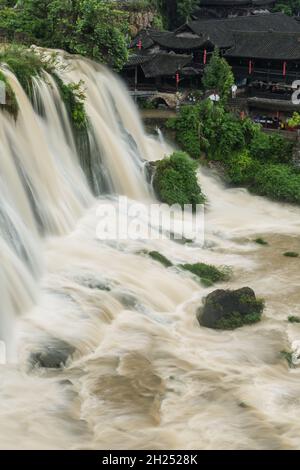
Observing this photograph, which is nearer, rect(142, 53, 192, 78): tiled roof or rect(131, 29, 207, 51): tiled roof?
rect(142, 53, 192, 78): tiled roof

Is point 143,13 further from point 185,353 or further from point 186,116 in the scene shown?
point 185,353

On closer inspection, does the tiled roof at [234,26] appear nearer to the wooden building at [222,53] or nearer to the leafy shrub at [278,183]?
the wooden building at [222,53]

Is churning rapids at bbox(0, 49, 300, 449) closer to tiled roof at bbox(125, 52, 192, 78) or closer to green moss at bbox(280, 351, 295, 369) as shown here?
green moss at bbox(280, 351, 295, 369)

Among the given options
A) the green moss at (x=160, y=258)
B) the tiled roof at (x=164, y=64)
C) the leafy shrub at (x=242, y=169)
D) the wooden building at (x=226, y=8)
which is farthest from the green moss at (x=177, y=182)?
the wooden building at (x=226, y=8)

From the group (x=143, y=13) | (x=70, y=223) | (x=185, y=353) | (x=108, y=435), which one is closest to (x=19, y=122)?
(x=70, y=223)

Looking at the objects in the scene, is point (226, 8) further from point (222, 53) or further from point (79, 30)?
point (79, 30)

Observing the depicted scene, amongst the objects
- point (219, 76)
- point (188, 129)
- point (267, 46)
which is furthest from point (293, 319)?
point (267, 46)

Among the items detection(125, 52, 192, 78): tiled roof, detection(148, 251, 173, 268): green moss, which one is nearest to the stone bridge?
detection(125, 52, 192, 78): tiled roof
